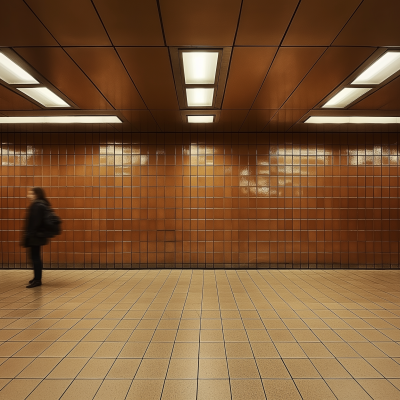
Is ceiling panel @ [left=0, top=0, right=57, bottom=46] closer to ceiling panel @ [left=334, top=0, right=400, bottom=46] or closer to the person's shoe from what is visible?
ceiling panel @ [left=334, top=0, right=400, bottom=46]

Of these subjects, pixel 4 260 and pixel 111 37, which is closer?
pixel 111 37

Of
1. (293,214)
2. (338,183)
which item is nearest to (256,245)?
(293,214)

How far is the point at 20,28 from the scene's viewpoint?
8.82 ft

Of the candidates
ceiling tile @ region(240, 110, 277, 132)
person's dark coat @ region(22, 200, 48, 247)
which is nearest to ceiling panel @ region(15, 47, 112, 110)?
person's dark coat @ region(22, 200, 48, 247)

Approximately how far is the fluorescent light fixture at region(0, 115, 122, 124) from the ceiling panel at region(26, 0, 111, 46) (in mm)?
2652

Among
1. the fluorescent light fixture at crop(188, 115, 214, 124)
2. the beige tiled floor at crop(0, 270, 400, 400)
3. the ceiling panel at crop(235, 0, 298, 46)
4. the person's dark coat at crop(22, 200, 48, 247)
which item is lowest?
the beige tiled floor at crop(0, 270, 400, 400)

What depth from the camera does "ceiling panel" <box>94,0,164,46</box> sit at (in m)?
2.37

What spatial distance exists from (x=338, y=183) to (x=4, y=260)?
773cm

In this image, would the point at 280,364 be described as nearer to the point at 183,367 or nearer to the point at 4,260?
the point at 183,367

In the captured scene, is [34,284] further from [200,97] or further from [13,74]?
[200,97]

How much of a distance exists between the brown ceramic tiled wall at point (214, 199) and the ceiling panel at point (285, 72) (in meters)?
2.21

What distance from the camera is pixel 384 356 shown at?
2723 mm

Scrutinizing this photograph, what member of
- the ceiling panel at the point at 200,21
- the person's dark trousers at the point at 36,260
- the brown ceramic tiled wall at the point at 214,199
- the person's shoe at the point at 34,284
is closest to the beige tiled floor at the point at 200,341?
the person's shoe at the point at 34,284

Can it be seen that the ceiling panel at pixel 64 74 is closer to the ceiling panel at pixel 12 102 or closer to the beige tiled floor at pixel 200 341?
the ceiling panel at pixel 12 102
